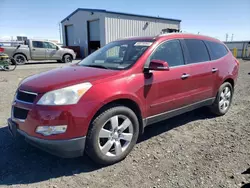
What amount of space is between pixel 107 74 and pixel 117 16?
2088 cm

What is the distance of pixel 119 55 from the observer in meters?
3.73

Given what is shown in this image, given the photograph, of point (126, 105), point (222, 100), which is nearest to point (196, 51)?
point (222, 100)

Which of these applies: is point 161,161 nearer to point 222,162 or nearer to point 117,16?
point 222,162

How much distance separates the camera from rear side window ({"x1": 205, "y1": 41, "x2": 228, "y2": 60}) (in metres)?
4.52

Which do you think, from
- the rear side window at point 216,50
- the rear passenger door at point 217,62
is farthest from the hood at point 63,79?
the rear side window at point 216,50

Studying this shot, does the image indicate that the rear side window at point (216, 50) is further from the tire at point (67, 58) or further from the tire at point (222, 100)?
the tire at point (67, 58)

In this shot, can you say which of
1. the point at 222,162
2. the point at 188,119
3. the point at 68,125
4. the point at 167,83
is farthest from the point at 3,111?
the point at 222,162

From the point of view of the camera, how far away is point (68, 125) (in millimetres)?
2477

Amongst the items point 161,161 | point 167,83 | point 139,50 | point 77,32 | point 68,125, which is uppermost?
point 77,32

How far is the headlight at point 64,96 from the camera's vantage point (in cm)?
249

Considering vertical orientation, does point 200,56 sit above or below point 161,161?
above

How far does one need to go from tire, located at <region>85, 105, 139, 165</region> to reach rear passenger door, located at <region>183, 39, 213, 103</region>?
4.99 feet

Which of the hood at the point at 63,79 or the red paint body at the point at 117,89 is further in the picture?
the hood at the point at 63,79

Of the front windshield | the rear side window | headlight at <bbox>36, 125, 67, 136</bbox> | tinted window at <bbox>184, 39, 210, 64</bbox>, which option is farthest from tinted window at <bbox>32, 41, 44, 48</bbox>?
headlight at <bbox>36, 125, 67, 136</bbox>
